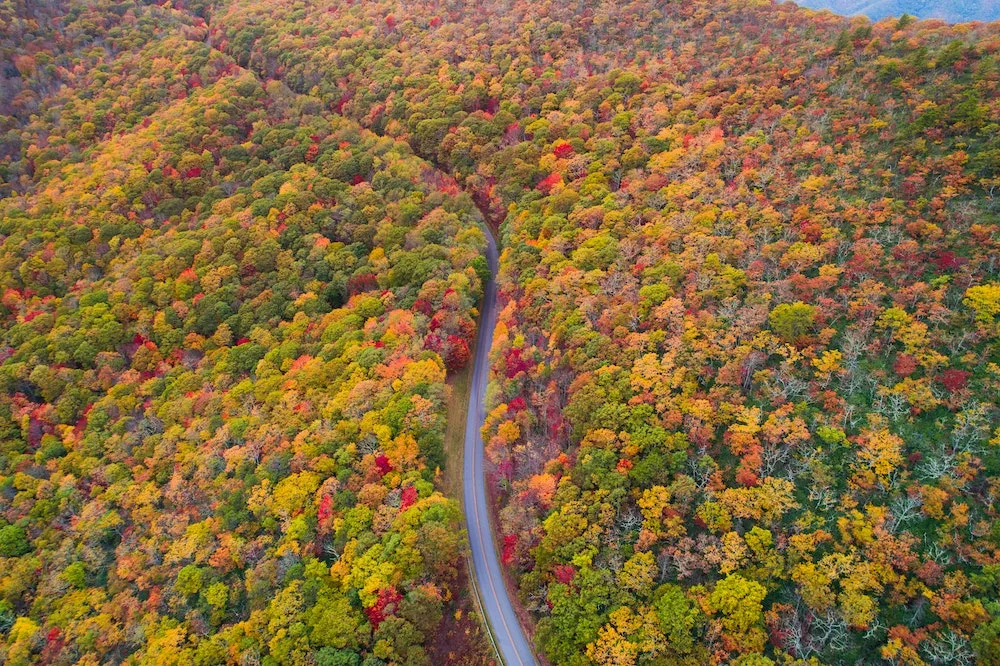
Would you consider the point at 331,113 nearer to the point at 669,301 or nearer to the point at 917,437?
the point at 669,301

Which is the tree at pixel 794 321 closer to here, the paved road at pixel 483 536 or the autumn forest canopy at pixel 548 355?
the autumn forest canopy at pixel 548 355

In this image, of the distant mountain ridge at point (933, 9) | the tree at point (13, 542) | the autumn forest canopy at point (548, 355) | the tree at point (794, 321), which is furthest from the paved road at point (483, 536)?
the distant mountain ridge at point (933, 9)

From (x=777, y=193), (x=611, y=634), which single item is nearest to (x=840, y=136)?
(x=777, y=193)

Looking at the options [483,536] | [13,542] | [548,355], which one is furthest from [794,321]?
[13,542]

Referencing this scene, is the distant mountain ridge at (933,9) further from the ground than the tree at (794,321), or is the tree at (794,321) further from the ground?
the distant mountain ridge at (933,9)

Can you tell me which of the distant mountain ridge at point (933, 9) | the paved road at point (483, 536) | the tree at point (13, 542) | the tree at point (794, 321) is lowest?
the tree at point (13, 542)

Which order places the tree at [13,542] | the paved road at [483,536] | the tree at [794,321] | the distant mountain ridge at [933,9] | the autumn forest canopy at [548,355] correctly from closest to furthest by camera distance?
the autumn forest canopy at [548,355]
the paved road at [483,536]
the tree at [794,321]
the tree at [13,542]
the distant mountain ridge at [933,9]

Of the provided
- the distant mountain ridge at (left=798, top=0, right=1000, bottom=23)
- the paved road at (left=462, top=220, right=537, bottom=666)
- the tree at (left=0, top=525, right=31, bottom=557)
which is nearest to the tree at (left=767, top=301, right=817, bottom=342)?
the paved road at (left=462, top=220, right=537, bottom=666)
